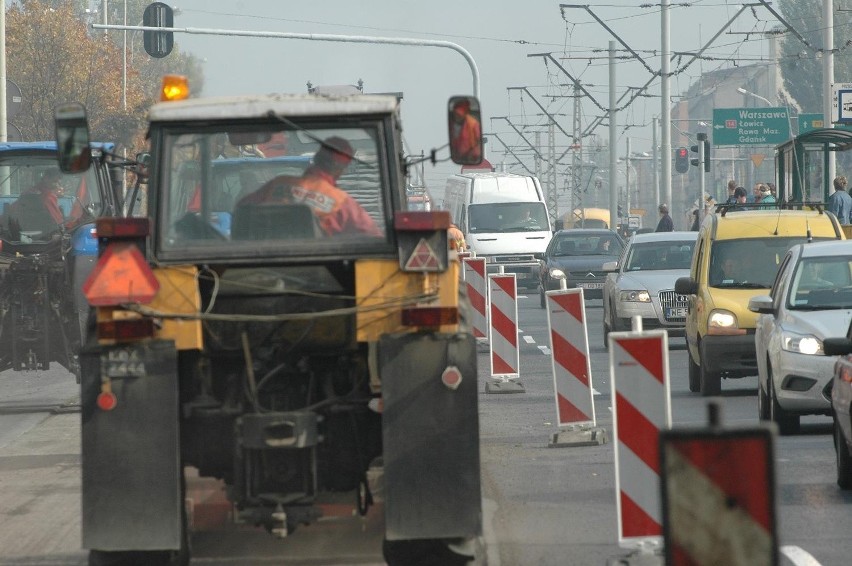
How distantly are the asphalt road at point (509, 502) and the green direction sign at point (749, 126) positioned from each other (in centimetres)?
4591

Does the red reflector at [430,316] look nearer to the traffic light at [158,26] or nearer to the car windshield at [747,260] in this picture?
the car windshield at [747,260]

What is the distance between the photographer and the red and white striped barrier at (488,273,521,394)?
17.0 metres

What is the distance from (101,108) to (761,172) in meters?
74.2

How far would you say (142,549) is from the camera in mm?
6875

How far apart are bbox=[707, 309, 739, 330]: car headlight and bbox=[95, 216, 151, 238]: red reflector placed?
10.7 metres

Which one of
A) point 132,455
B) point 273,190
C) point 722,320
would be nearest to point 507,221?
point 722,320

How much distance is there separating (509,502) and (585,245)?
96.3ft

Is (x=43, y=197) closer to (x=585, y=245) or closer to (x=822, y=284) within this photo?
(x=822, y=284)

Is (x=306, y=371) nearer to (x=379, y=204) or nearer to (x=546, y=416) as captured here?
(x=379, y=204)

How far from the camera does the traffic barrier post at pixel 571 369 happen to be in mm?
12672

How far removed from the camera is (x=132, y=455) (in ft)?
22.6

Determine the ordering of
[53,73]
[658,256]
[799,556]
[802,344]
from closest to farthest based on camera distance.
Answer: [799,556], [802,344], [658,256], [53,73]

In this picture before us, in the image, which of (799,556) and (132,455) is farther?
(799,556)

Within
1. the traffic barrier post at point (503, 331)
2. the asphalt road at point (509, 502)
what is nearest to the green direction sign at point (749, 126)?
the traffic barrier post at point (503, 331)
